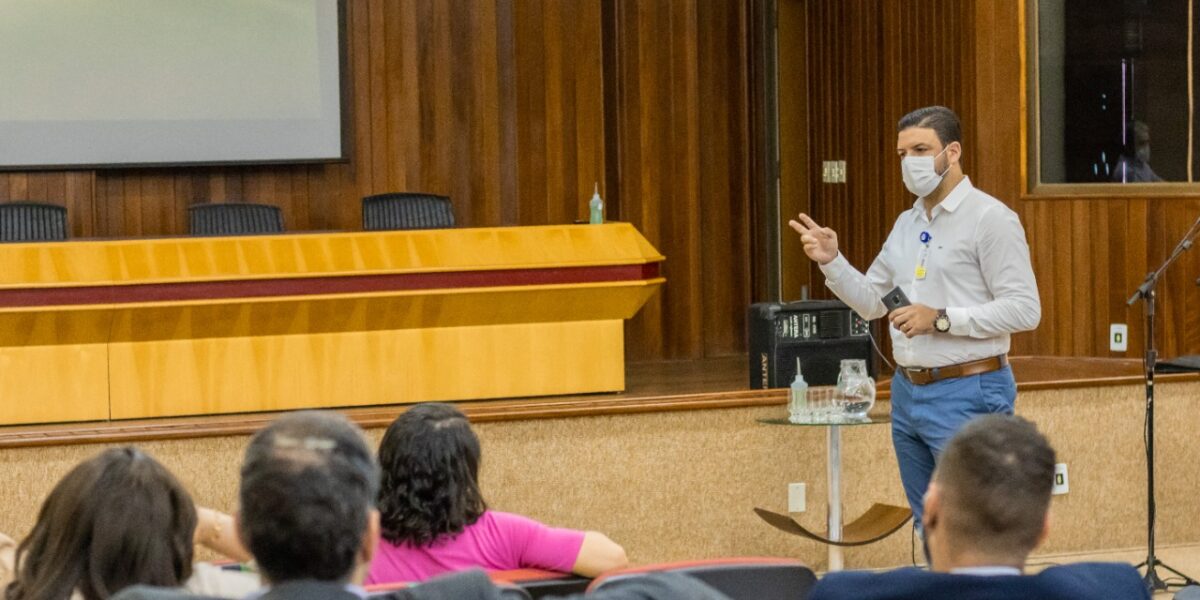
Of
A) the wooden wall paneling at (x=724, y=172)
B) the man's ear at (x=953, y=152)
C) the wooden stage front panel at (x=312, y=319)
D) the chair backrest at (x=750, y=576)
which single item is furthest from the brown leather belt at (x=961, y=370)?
the wooden wall paneling at (x=724, y=172)

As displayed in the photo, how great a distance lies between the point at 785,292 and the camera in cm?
876

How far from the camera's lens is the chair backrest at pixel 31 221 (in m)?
6.63

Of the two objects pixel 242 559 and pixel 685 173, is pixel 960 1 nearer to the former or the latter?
pixel 685 173

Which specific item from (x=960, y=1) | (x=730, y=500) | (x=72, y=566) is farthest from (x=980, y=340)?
(x=960, y=1)

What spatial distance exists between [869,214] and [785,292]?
1035 mm

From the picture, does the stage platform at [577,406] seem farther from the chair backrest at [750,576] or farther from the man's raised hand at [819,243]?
the chair backrest at [750,576]

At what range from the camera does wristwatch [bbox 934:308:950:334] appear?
391 centimetres

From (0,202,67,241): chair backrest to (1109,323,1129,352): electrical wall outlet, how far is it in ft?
14.7

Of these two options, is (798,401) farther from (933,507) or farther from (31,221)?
(31,221)

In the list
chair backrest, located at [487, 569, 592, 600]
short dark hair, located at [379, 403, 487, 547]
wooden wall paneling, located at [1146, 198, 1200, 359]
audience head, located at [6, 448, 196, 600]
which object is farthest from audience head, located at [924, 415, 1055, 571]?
wooden wall paneling, located at [1146, 198, 1200, 359]

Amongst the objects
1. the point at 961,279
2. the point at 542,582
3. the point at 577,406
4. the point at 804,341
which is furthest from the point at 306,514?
the point at 804,341

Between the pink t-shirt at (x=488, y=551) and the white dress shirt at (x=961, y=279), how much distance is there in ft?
4.59

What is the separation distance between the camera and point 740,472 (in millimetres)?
5480

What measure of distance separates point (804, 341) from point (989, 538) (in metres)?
4.01
